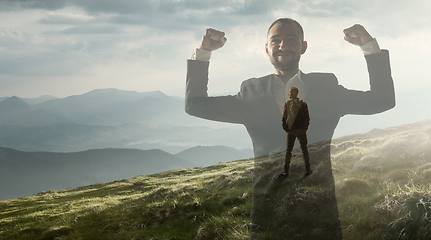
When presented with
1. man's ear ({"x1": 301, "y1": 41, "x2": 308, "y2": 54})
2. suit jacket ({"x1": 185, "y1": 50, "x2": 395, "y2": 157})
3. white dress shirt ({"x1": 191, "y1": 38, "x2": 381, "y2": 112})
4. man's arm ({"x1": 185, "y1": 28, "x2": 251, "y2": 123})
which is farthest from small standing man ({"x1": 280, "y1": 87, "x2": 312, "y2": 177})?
man's arm ({"x1": 185, "y1": 28, "x2": 251, "y2": 123})

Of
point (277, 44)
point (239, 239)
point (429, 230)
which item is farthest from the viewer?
point (239, 239)

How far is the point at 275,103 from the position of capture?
3615 millimetres

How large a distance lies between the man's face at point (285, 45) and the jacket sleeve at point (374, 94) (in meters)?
0.98

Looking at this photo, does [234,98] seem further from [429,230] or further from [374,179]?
[374,179]

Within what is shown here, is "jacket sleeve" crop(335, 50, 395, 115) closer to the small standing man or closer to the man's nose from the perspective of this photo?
the man's nose

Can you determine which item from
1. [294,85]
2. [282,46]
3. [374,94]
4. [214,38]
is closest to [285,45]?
[282,46]

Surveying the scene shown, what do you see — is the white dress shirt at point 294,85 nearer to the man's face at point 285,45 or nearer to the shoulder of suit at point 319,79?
the shoulder of suit at point 319,79

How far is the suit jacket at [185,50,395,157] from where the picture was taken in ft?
11.5

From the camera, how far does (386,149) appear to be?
7.50 m

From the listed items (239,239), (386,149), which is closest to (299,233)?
(239,239)

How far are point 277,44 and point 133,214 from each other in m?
17.5

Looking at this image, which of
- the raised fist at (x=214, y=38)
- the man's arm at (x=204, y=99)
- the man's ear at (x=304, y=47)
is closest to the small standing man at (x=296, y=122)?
the man's ear at (x=304, y=47)

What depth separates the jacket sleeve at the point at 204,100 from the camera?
4.16 meters

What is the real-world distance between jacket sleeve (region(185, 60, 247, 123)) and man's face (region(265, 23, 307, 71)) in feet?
3.28
